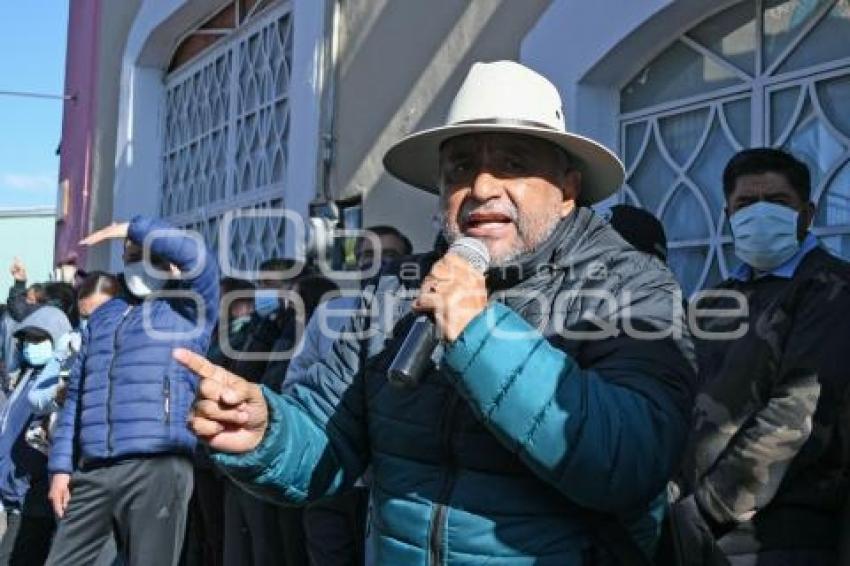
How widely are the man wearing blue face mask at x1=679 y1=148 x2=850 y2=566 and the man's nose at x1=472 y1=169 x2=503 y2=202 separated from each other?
40.3 inches

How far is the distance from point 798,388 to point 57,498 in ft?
11.6

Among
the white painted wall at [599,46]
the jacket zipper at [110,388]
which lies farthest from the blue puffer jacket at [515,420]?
the white painted wall at [599,46]

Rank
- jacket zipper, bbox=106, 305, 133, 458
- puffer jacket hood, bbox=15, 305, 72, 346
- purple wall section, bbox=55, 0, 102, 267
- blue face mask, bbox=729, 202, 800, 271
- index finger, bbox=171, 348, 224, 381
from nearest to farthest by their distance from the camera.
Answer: index finger, bbox=171, 348, 224, 381
blue face mask, bbox=729, 202, 800, 271
jacket zipper, bbox=106, 305, 133, 458
puffer jacket hood, bbox=15, 305, 72, 346
purple wall section, bbox=55, 0, 102, 267

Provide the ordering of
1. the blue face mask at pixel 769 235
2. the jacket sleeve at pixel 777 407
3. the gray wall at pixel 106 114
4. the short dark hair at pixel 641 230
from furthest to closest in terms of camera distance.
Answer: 1. the gray wall at pixel 106 114
2. the short dark hair at pixel 641 230
3. the blue face mask at pixel 769 235
4. the jacket sleeve at pixel 777 407

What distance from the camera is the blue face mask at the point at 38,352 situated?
21.9ft

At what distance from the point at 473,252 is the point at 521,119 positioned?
0.33 meters

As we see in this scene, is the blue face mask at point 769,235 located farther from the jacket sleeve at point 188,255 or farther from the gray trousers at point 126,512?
the gray trousers at point 126,512

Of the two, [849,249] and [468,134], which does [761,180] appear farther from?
[468,134]

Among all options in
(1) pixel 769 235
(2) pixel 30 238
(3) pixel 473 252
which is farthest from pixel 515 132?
(2) pixel 30 238

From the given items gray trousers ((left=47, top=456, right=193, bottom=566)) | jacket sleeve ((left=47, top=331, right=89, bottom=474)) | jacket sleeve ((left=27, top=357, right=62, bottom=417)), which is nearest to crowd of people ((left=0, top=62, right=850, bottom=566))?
gray trousers ((left=47, top=456, right=193, bottom=566))

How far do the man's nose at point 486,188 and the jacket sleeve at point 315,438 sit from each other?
41 cm

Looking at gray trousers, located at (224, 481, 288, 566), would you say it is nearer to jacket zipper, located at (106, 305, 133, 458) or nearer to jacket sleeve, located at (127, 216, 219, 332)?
jacket zipper, located at (106, 305, 133, 458)

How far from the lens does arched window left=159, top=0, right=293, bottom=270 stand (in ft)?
31.4

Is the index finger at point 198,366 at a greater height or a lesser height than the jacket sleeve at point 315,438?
greater
